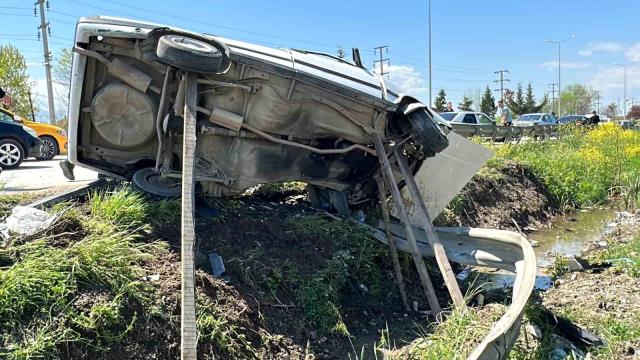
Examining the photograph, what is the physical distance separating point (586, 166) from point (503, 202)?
3.19 m

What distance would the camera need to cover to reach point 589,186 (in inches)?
428

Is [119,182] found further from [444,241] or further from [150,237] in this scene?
[444,241]

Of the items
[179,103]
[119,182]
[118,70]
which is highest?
[118,70]

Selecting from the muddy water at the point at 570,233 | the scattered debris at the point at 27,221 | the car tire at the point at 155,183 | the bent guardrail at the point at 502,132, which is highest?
the bent guardrail at the point at 502,132

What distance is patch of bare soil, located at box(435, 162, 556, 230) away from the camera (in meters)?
8.07

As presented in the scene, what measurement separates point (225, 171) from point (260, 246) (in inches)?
29.8

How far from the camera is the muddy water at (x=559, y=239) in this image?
5.99m

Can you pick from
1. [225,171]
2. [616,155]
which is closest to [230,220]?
[225,171]

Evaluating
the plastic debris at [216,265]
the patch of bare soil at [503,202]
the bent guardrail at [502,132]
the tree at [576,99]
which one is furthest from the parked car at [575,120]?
the tree at [576,99]

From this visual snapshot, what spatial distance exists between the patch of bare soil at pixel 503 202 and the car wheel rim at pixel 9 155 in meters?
9.25

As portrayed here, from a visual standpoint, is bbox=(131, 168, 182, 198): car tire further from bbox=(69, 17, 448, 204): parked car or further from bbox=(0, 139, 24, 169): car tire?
bbox=(0, 139, 24, 169): car tire

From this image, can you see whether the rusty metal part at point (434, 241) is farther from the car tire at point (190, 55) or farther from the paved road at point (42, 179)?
the paved road at point (42, 179)

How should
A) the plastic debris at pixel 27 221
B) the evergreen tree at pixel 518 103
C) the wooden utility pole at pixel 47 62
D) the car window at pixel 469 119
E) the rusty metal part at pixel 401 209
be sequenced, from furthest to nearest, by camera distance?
the evergreen tree at pixel 518 103
the wooden utility pole at pixel 47 62
the car window at pixel 469 119
the rusty metal part at pixel 401 209
the plastic debris at pixel 27 221

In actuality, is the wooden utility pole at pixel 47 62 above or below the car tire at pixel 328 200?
above
